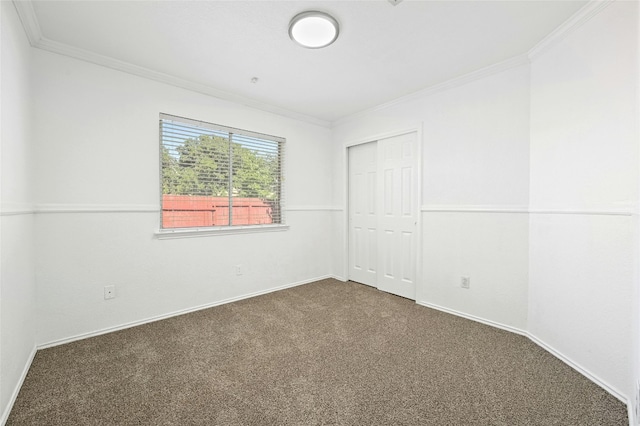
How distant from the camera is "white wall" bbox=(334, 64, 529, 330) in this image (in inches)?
97.4

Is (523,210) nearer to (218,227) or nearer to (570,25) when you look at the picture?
(570,25)

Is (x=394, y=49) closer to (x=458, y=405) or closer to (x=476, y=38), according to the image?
(x=476, y=38)

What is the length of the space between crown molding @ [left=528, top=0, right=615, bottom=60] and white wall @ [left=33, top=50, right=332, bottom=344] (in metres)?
2.95

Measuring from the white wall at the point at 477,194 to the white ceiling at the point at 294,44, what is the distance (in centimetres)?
30

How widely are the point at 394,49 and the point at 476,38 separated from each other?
627mm

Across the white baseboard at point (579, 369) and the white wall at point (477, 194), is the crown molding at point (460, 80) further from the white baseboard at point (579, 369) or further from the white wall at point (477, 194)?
the white baseboard at point (579, 369)

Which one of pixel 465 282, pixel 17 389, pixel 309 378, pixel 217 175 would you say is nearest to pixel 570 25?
pixel 465 282

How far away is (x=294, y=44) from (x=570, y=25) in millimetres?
2018

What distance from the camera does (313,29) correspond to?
2021 mm

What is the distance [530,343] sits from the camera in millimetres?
2279

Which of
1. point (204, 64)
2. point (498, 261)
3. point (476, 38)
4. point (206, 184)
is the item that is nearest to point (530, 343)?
point (498, 261)

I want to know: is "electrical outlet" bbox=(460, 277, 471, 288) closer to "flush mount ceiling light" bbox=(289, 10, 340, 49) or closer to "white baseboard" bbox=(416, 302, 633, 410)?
"white baseboard" bbox=(416, 302, 633, 410)

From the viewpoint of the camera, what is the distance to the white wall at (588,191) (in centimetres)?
165

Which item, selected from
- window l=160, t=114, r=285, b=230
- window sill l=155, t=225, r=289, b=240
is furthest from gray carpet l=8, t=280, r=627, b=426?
window l=160, t=114, r=285, b=230
